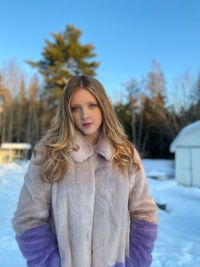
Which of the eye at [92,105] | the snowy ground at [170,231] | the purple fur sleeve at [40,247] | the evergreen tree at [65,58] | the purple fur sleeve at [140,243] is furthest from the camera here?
the evergreen tree at [65,58]

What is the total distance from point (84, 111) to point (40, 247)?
25.5 inches

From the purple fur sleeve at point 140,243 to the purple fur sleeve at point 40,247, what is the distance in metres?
0.35

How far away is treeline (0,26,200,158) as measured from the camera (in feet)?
73.5

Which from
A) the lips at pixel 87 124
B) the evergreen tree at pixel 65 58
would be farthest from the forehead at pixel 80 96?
the evergreen tree at pixel 65 58

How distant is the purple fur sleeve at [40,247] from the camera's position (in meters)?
1.25

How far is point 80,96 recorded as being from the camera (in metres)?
1.46

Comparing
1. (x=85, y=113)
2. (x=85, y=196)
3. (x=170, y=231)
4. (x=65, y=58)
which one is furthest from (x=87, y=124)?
(x=65, y=58)

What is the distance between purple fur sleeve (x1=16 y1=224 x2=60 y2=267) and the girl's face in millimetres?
495

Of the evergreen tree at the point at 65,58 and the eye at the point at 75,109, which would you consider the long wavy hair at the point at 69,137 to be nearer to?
the eye at the point at 75,109

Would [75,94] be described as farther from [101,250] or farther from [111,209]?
[101,250]

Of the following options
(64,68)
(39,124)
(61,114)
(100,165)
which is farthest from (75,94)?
(39,124)

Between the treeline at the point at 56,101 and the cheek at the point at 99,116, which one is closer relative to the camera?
the cheek at the point at 99,116

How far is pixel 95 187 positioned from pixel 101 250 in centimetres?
27

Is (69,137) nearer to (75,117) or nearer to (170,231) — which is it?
(75,117)
